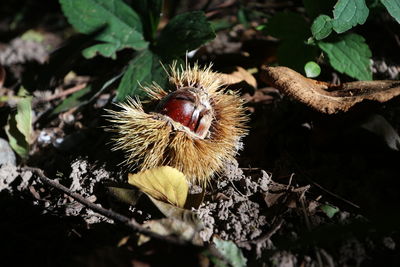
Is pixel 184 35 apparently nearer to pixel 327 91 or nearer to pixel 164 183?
pixel 327 91

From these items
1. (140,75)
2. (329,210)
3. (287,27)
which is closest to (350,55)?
(287,27)

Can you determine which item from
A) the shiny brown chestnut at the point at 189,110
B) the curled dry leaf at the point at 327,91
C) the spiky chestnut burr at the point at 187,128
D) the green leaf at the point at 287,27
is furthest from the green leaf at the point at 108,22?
the curled dry leaf at the point at 327,91

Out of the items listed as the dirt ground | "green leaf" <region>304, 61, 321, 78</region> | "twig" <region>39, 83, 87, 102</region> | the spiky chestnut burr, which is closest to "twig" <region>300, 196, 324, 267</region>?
the dirt ground

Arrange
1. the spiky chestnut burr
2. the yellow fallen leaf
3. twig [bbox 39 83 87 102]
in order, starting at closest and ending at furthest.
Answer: the yellow fallen leaf
the spiky chestnut burr
twig [bbox 39 83 87 102]

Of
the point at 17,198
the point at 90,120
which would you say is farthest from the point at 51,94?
the point at 17,198

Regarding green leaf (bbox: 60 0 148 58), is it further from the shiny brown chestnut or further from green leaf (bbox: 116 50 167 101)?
the shiny brown chestnut

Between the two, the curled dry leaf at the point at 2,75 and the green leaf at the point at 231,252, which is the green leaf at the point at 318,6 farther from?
the curled dry leaf at the point at 2,75
